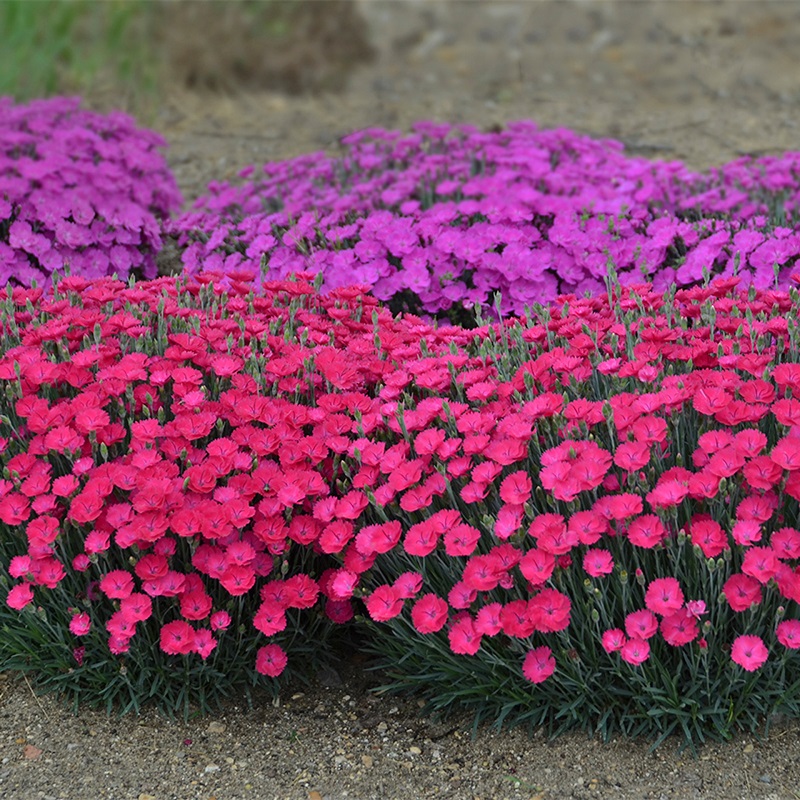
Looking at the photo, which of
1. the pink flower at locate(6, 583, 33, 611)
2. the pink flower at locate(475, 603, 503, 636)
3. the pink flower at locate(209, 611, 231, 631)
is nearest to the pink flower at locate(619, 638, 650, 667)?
the pink flower at locate(475, 603, 503, 636)

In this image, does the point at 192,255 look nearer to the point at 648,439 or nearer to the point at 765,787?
the point at 648,439

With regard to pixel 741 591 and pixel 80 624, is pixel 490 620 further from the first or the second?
pixel 80 624

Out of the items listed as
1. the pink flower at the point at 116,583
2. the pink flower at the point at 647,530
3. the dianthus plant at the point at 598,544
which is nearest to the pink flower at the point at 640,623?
the dianthus plant at the point at 598,544

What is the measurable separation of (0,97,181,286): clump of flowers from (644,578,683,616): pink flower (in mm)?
2503

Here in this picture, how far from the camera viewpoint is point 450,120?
704cm

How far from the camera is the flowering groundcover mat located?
2154 mm

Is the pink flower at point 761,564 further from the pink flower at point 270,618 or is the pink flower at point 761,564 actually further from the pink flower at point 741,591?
the pink flower at point 270,618

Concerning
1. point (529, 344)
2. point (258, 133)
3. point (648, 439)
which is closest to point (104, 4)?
point (258, 133)

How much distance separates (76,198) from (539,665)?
283cm

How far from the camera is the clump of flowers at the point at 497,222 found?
373 centimetres

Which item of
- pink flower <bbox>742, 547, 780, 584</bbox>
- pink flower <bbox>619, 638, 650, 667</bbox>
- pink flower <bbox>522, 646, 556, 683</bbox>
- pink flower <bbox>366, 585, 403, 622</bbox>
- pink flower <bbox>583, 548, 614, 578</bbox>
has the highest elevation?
pink flower <bbox>742, 547, 780, 584</bbox>

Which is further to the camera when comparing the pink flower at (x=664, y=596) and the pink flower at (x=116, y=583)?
the pink flower at (x=116, y=583)

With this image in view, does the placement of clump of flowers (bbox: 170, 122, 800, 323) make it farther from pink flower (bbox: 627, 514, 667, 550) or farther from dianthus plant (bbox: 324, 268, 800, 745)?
pink flower (bbox: 627, 514, 667, 550)

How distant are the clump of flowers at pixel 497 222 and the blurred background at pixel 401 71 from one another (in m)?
1.33
